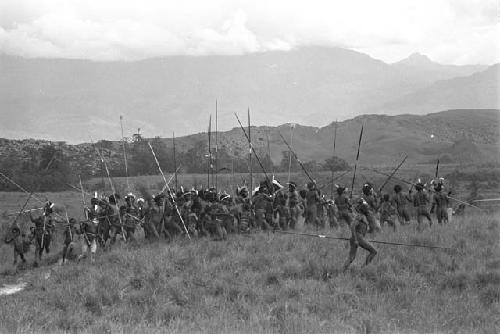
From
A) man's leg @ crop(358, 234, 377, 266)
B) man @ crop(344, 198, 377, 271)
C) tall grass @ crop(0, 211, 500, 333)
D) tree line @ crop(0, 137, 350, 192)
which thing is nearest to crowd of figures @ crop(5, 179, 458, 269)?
tall grass @ crop(0, 211, 500, 333)

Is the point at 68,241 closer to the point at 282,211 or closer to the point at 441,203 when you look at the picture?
the point at 282,211

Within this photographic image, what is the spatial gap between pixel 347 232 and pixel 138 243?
20.2 ft

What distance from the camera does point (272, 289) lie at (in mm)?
12656

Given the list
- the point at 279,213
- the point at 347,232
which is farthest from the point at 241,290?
the point at 279,213

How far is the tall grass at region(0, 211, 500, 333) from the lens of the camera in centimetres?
1042

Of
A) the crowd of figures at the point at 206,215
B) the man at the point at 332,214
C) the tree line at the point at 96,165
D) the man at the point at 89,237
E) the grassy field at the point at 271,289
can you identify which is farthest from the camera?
the tree line at the point at 96,165

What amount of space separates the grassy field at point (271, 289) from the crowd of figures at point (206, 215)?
1.13 meters

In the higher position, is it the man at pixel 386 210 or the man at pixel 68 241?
the man at pixel 386 210

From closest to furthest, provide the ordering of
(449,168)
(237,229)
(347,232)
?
(347,232) → (237,229) → (449,168)

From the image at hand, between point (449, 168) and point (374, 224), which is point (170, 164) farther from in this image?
point (374, 224)

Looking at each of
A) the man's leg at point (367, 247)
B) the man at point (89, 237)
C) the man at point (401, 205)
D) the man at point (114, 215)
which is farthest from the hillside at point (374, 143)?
the man's leg at point (367, 247)

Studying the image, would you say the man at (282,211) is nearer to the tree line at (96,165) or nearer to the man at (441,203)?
the man at (441,203)

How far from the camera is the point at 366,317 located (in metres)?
10.7

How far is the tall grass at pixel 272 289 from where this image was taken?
34.2ft
